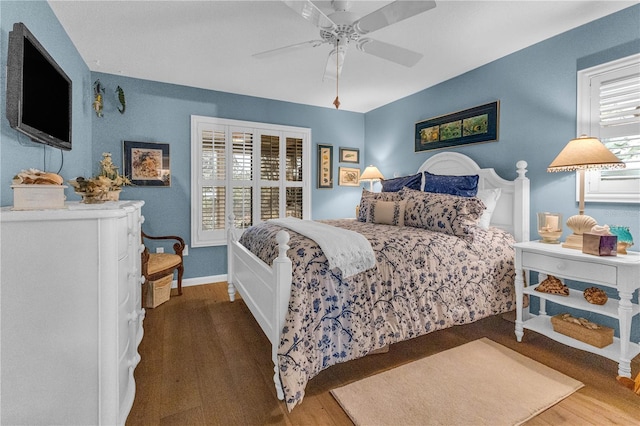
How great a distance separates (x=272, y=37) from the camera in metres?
2.64

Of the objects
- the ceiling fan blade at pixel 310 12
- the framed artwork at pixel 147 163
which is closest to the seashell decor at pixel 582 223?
the ceiling fan blade at pixel 310 12

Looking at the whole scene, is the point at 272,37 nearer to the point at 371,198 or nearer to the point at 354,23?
the point at 354,23

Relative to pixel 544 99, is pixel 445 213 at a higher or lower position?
lower

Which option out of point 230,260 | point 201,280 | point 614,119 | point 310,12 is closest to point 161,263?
point 230,260

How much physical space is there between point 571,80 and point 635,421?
242 cm

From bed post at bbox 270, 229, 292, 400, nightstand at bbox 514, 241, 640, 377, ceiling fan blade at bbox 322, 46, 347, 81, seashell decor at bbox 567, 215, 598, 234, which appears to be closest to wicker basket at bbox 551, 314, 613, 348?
nightstand at bbox 514, 241, 640, 377

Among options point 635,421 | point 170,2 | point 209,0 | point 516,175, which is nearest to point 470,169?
point 516,175

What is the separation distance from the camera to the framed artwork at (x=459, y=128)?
3.19 metres

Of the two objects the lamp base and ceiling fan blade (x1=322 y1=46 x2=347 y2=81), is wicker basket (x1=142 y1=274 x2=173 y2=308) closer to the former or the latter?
ceiling fan blade (x1=322 y1=46 x2=347 y2=81)

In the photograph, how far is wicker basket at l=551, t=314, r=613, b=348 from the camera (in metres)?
2.09

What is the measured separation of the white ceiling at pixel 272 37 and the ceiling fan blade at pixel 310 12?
0.31 m

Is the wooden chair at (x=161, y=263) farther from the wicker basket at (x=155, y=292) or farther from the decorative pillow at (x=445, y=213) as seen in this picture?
the decorative pillow at (x=445, y=213)

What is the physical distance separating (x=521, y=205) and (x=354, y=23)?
2110 mm

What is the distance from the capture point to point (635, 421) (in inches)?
61.9
